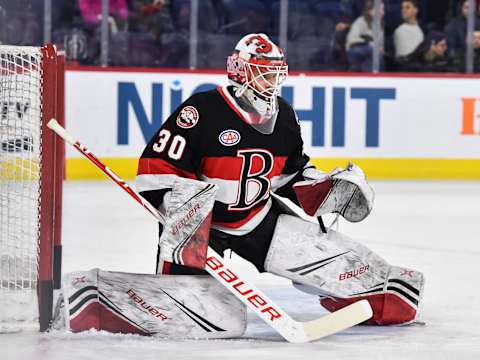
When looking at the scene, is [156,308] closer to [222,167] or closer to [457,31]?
[222,167]

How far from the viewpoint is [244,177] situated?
348cm

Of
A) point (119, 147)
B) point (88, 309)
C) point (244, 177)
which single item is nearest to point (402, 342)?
point (244, 177)

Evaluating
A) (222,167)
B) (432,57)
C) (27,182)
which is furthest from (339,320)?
(432,57)

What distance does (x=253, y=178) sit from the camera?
138 inches

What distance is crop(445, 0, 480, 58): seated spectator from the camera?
8617 mm

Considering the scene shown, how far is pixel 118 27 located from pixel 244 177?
4.99 metres

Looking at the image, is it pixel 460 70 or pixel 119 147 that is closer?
pixel 119 147

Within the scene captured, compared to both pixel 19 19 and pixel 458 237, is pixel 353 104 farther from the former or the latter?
pixel 458 237

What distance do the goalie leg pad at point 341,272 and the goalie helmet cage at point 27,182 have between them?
0.66 metres

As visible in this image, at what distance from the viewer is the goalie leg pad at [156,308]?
331 centimetres

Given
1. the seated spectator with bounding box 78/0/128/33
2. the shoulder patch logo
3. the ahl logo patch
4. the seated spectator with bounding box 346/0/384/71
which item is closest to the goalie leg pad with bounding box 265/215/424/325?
the ahl logo patch

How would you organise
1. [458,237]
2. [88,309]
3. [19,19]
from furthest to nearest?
[19,19], [458,237], [88,309]

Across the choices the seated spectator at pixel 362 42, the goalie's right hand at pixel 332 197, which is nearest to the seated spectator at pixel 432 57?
the seated spectator at pixel 362 42

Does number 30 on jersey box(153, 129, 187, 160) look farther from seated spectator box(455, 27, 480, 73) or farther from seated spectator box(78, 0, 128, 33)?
seated spectator box(455, 27, 480, 73)
